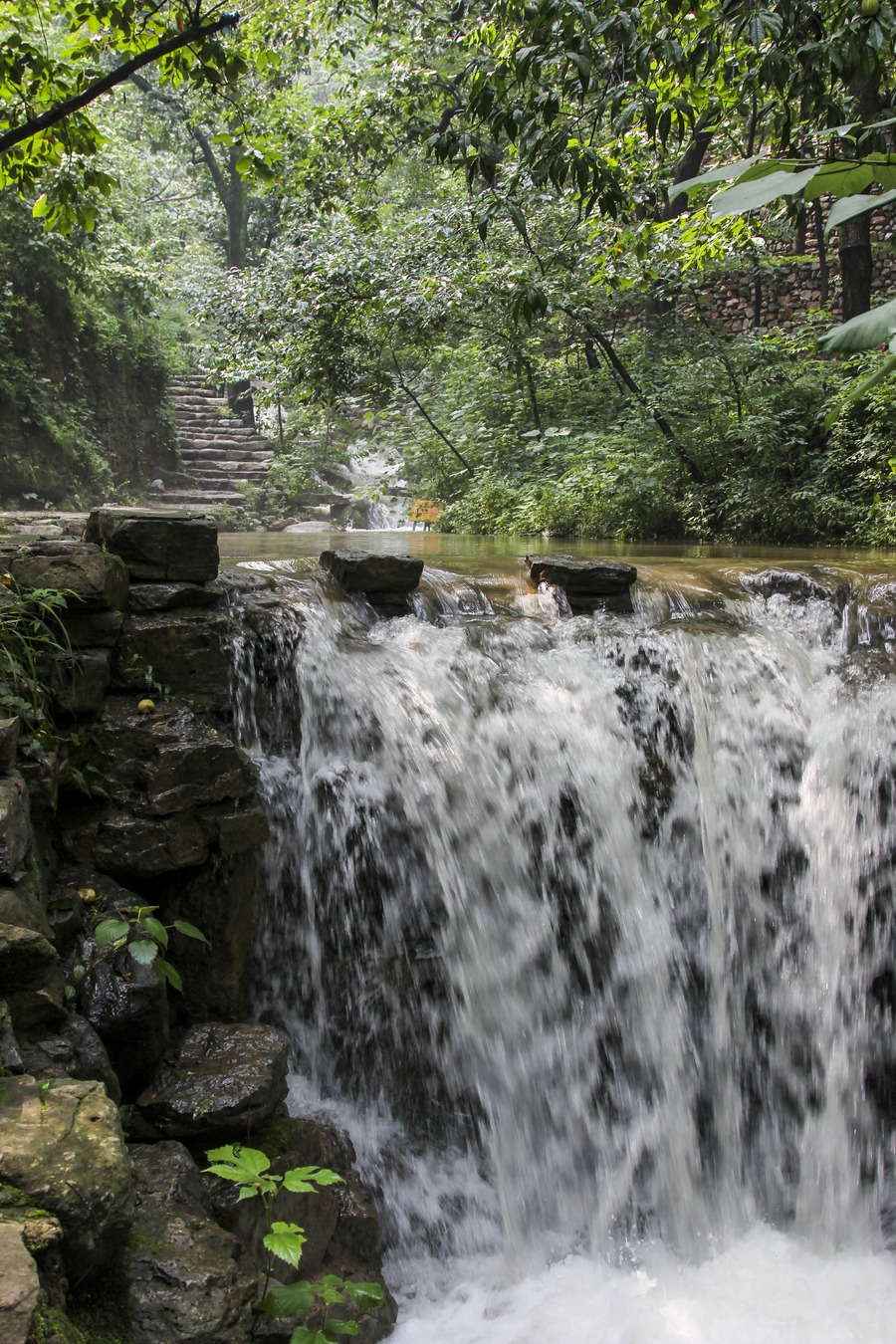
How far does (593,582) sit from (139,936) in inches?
133

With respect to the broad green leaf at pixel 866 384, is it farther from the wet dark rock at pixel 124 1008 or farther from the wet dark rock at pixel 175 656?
the wet dark rock at pixel 175 656

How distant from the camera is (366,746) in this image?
14.9 ft

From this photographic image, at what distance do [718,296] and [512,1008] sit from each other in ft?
47.6

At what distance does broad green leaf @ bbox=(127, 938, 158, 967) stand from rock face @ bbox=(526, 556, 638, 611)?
3.28m

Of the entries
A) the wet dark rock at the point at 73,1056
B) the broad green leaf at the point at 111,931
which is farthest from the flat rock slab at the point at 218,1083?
the broad green leaf at the point at 111,931

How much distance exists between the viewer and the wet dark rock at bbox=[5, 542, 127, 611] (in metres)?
3.71

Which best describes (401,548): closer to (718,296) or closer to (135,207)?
(718,296)

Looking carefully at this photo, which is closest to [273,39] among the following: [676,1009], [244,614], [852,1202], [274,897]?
[244,614]

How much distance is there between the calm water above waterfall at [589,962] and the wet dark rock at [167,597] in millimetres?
373

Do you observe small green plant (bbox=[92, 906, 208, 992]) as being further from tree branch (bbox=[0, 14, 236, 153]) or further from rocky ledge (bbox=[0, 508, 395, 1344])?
tree branch (bbox=[0, 14, 236, 153])

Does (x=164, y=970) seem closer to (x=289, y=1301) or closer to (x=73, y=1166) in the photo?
(x=289, y=1301)

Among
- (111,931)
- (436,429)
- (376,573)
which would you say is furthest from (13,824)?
(436,429)

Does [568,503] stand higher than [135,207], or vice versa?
[135,207]

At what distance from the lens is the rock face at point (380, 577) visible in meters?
5.29
